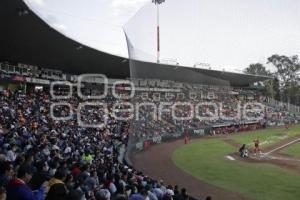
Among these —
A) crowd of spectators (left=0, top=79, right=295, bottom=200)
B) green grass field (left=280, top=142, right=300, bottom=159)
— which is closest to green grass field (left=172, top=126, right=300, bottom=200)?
crowd of spectators (left=0, top=79, right=295, bottom=200)

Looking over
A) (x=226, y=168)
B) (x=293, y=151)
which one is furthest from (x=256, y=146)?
(x=226, y=168)

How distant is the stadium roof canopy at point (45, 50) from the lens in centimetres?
2596

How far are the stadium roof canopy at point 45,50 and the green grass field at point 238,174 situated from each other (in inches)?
274

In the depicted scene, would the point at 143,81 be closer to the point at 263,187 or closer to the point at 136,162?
the point at 136,162

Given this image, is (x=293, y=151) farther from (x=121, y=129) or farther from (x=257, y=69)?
(x=257, y=69)

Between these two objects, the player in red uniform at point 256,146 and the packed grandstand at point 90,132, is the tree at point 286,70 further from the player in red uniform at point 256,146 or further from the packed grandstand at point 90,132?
the player in red uniform at point 256,146

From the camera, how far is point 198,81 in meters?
39.5

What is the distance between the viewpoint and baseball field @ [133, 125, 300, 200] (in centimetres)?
1798

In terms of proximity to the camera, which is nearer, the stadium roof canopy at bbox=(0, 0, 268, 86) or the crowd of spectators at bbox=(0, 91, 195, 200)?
the crowd of spectators at bbox=(0, 91, 195, 200)

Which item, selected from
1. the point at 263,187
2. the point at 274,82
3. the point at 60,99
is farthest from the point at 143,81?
the point at 274,82

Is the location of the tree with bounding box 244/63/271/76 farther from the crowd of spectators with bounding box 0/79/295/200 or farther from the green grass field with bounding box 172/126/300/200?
the green grass field with bounding box 172/126/300/200

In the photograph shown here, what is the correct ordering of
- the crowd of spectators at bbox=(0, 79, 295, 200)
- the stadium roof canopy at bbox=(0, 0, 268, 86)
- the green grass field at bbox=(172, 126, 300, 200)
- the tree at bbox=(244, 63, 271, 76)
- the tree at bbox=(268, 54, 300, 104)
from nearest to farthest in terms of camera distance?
the crowd of spectators at bbox=(0, 79, 295, 200) < the green grass field at bbox=(172, 126, 300, 200) < the stadium roof canopy at bbox=(0, 0, 268, 86) < the tree at bbox=(268, 54, 300, 104) < the tree at bbox=(244, 63, 271, 76)

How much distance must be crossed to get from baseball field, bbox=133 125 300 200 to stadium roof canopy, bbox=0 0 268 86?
250 inches

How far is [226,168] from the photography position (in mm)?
23547
